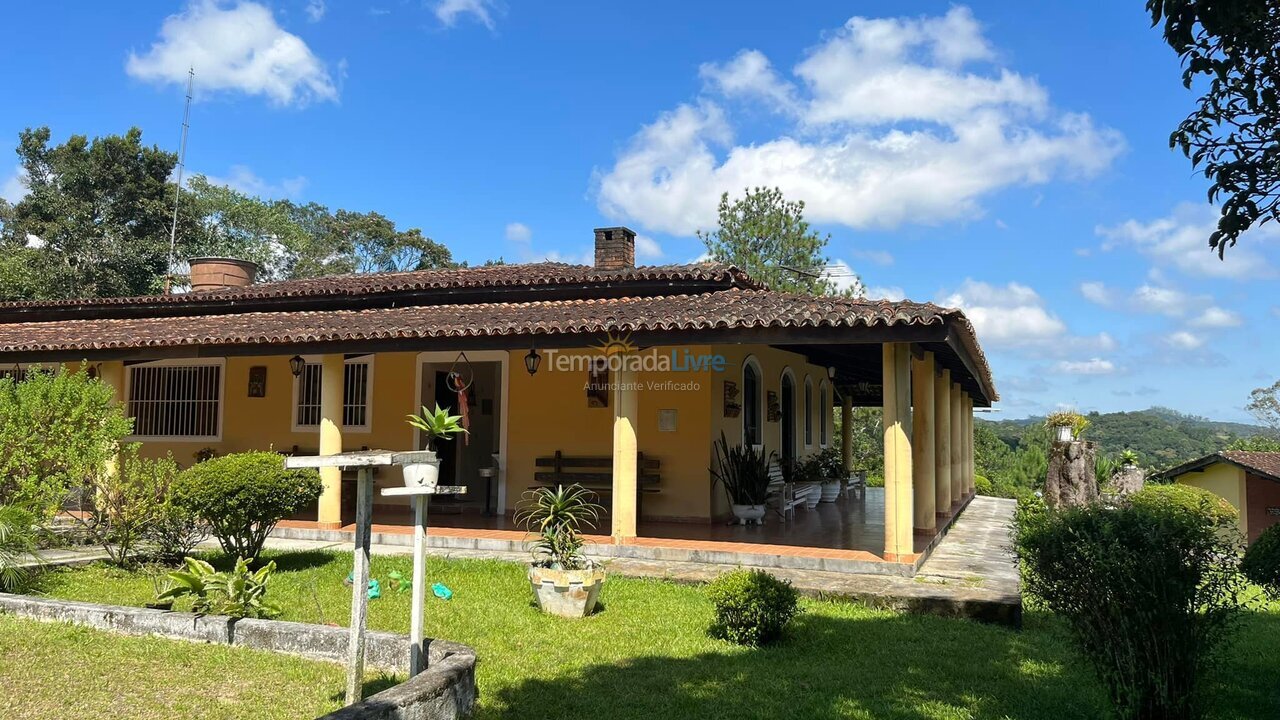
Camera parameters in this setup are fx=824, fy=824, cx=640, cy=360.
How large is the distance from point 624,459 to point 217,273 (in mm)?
10997

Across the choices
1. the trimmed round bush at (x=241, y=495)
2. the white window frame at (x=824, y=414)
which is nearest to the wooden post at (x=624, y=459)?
the trimmed round bush at (x=241, y=495)

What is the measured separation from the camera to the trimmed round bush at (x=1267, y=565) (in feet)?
16.3

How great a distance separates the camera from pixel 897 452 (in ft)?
26.6

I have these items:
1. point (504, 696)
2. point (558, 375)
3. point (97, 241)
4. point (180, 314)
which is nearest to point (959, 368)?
point (558, 375)

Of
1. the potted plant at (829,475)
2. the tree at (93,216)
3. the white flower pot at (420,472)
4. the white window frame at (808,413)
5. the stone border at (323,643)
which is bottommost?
the stone border at (323,643)

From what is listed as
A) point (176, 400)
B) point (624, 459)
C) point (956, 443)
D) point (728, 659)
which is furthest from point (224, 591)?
point (956, 443)

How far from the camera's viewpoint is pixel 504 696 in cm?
453

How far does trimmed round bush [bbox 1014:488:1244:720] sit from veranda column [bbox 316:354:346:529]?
→ 8.40 m

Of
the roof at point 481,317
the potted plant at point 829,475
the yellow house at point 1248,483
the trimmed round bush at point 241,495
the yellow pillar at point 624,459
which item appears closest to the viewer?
the trimmed round bush at point 241,495

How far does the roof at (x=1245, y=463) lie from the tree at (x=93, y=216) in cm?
3596

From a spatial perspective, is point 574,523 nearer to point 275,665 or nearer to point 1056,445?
point 275,665

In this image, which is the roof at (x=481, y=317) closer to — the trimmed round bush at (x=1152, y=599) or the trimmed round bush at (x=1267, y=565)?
the trimmed round bush at (x=1267, y=565)

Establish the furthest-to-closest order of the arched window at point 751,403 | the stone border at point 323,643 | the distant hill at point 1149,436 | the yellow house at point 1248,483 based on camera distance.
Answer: the distant hill at point 1149,436
the yellow house at point 1248,483
the arched window at point 751,403
the stone border at point 323,643

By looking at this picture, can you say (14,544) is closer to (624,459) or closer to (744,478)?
(624,459)
